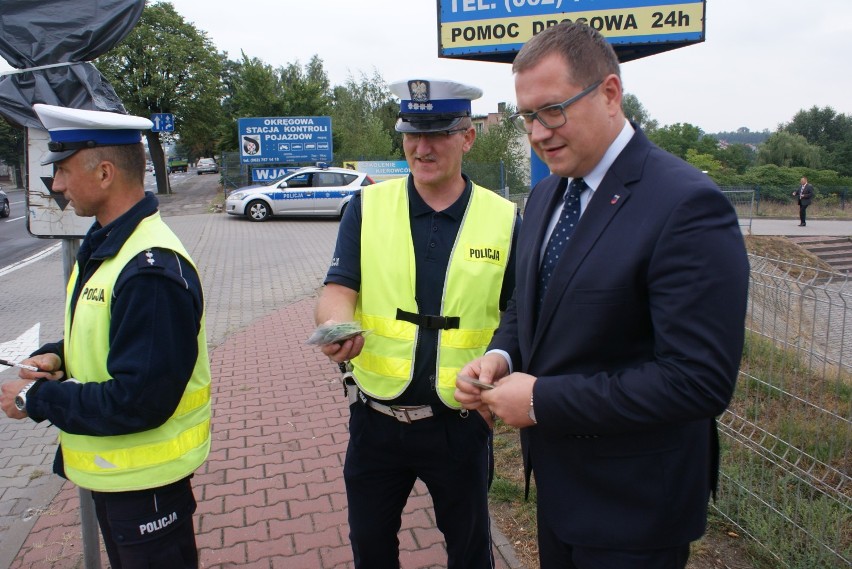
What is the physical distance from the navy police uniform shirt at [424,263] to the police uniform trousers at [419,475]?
14 centimetres

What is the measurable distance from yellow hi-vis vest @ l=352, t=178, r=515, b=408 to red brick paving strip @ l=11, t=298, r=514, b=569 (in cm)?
141

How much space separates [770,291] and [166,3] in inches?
1513

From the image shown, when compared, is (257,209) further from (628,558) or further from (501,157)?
(628,558)

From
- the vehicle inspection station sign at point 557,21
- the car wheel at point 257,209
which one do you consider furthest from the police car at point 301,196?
the vehicle inspection station sign at point 557,21

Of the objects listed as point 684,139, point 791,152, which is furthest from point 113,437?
point 684,139

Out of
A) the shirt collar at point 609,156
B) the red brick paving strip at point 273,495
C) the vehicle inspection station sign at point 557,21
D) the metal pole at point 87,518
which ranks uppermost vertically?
the vehicle inspection station sign at point 557,21

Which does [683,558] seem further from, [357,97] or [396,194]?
[357,97]

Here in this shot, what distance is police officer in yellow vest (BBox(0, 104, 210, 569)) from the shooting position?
1.95m

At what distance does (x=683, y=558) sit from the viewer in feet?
5.76

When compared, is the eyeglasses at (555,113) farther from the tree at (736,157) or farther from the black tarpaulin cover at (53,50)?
the tree at (736,157)

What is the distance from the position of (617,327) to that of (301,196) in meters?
18.9

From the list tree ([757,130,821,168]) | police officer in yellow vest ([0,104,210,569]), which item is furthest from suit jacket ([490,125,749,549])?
tree ([757,130,821,168])

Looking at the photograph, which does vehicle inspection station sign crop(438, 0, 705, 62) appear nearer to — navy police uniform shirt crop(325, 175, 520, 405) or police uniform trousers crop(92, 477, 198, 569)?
navy police uniform shirt crop(325, 175, 520, 405)

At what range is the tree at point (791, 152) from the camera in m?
52.9
